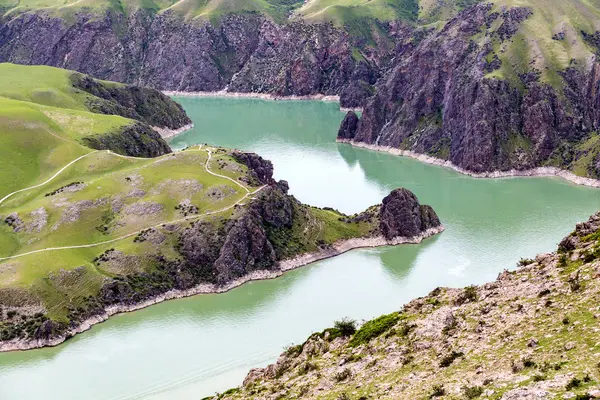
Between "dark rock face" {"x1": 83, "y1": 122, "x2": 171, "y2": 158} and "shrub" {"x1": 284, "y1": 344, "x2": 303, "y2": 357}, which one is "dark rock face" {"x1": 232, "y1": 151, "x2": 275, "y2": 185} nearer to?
"dark rock face" {"x1": 83, "y1": 122, "x2": 171, "y2": 158}

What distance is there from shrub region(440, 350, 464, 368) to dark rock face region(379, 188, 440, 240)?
296 ft

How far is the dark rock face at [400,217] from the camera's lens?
438 ft

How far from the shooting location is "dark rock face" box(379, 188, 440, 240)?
438 feet

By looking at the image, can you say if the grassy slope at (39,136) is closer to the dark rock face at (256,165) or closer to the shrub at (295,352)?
the dark rock face at (256,165)

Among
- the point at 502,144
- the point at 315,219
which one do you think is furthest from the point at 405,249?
the point at 502,144

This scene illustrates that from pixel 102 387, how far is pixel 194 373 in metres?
11.4

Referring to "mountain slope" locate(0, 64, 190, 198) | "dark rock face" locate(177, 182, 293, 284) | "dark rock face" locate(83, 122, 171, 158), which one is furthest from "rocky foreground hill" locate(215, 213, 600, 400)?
"dark rock face" locate(83, 122, 171, 158)

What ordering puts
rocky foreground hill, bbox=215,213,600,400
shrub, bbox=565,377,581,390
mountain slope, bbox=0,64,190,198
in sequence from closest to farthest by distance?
1. shrub, bbox=565,377,581,390
2. rocky foreground hill, bbox=215,213,600,400
3. mountain slope, bbox=0,64,190,198

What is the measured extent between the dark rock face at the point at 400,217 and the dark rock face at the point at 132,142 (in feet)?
247

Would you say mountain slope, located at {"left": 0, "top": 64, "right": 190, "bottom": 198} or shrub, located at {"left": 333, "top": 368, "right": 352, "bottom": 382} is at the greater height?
mountain slope, located at {"left": 0, "top": 64, "right": 190, "bottom": 198}

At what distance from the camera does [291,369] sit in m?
55.6

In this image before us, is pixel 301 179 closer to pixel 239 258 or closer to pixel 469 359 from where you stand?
pixel 239 258

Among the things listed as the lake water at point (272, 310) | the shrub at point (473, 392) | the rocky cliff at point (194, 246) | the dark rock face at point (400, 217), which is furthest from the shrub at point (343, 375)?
the dark rock face at point (400, 217)

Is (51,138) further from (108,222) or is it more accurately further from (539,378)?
(539,378)
